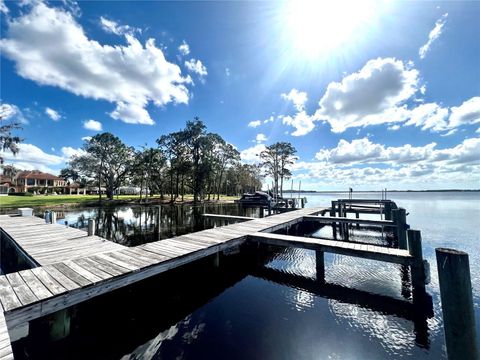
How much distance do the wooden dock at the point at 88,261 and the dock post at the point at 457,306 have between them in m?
3.19

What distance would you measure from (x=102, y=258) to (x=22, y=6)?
430 inches

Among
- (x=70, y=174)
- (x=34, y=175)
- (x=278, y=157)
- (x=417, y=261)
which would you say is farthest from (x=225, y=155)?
(x=34, y=175)

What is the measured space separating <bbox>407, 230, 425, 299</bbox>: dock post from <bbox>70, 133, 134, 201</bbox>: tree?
40.4m

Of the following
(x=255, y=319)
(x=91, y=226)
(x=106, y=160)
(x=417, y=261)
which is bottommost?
(x=255, y=319)

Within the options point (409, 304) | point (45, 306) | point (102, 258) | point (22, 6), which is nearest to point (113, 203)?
point (22, 6)

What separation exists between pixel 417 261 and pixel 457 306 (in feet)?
11.1

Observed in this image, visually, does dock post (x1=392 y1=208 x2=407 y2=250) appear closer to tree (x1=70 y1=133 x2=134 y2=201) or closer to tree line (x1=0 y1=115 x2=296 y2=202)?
tree line (x1=0 y1=115 x2=296 y2=202)

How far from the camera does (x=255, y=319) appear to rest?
5387mm

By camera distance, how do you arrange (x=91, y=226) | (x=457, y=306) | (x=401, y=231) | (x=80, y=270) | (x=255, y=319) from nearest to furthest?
(x=457, y=306), (x=80, y=270), (x=255, y=319), (x=91, y=226), (x=401, y=231)

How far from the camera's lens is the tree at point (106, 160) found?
120ft

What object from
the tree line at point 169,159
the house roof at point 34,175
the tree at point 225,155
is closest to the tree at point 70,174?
the tree line at point 169,159

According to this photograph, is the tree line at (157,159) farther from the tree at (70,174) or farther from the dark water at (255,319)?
the dark water at (255,319)

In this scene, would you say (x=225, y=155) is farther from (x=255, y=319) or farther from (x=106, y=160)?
(x=255, y=319)

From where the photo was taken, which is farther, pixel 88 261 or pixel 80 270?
pixel 88 261
